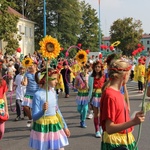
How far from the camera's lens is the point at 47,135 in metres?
4.95

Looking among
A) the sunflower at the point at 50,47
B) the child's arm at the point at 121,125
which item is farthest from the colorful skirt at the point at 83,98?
the child's arm at the point at 121,125

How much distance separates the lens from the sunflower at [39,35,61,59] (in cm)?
512

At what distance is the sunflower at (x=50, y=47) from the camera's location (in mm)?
5121

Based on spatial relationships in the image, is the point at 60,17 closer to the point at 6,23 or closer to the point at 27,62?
the point at 6,23

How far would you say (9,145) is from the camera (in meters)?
7.12

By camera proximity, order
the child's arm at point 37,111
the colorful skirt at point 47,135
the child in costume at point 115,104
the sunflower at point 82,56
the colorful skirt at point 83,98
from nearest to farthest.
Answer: the child in costume at point 115,104 < the child's arm at point 37,111 < the colorful skirt at point 47,135 < the colorful skirt at point 83,98 < the sunflower at point 82,56

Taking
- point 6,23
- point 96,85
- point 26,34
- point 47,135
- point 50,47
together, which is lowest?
point 47,135

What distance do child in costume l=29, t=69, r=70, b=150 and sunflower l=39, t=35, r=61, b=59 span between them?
0.26m

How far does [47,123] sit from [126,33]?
71003 millimetres

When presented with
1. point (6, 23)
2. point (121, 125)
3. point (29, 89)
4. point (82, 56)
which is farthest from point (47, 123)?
point (6, 23)

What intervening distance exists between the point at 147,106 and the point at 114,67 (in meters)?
0.64

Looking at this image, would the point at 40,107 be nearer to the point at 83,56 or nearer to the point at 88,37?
the point at 83,56

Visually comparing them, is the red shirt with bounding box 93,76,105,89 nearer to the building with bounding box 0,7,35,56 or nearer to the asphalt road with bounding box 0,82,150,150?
the asphalt road with bounding box 0,82,150,150

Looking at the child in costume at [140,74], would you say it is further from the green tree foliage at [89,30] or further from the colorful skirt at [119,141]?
the green tree foliage at [89,30]
